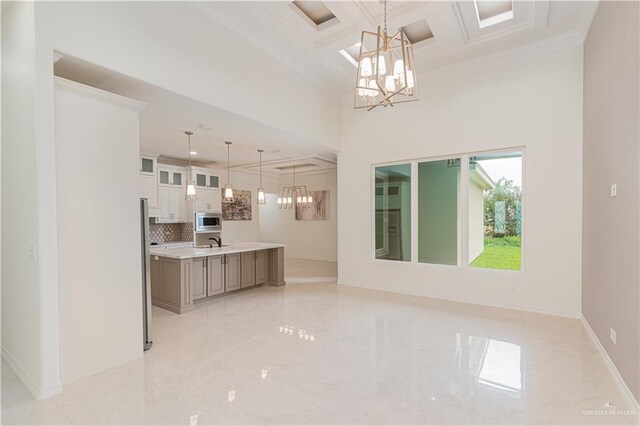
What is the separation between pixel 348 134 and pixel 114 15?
4229mm

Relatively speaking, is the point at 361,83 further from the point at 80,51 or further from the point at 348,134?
the point at 348,134

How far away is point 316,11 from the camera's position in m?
3.93

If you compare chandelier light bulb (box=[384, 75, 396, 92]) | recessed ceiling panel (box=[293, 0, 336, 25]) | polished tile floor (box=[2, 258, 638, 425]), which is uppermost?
recessed ceiling panel (box=[293, 0, 336, 25])

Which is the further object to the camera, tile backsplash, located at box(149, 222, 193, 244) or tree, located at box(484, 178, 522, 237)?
tile backsplash, located at box(149, 222, 193, 244)

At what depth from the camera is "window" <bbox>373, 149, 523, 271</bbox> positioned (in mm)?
4891

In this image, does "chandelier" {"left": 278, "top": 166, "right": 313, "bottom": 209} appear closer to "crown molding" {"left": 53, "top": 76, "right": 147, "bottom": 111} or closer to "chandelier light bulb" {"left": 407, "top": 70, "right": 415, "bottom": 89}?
"crown molding" {"left": 53, "top": 76, "right": 147, "bottom": 111}

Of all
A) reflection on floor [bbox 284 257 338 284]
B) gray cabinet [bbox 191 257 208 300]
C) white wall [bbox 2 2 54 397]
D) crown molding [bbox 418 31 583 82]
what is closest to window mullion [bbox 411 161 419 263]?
crown molding [bbox 418 31 583 82]

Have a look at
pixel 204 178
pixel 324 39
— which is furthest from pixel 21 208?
pixel 204 178

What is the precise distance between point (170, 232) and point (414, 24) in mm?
6963

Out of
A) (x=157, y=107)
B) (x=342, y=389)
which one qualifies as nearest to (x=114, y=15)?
(x=157, y=107)

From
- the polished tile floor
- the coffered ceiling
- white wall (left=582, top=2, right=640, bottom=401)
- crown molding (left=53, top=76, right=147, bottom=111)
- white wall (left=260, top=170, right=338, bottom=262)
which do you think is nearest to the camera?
the polished tile floor

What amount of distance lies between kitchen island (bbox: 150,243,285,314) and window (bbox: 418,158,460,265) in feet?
9.02

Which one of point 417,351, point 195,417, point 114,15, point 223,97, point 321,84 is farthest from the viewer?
point 321,84

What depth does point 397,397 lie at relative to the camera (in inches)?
95.7
